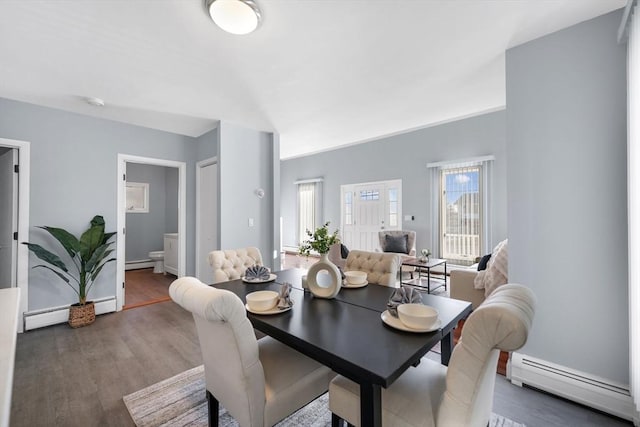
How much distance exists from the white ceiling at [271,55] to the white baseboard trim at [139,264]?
12.6 feet

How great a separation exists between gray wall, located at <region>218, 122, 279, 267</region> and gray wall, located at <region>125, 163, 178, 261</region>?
3.19m

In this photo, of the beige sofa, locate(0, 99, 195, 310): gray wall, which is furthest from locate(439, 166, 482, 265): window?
locate(0, 99, 195, 310): gray wall

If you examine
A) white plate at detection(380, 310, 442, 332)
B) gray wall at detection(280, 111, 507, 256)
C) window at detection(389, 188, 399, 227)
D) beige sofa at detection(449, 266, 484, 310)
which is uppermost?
gray wall at detection(280, 111, 507, 256)

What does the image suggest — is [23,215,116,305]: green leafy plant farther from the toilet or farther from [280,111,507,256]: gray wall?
[280,111,507,256]: gray wall

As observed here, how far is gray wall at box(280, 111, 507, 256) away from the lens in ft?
15.2

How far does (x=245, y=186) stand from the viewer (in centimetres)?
396

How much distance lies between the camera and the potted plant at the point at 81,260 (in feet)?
9.84

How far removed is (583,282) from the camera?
1888 mm

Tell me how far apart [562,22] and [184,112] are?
12.1 ft

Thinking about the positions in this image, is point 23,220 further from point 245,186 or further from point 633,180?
point 633,180

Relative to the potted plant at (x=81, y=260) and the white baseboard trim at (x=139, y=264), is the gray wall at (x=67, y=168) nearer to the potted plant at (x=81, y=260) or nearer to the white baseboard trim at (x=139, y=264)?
the potted plant at (x=81, y=260)

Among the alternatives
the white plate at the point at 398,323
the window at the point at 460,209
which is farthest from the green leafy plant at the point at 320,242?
the window at the point at 460,209

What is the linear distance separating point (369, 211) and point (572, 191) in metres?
4.55

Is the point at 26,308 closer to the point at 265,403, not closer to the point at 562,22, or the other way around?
the point at 265,403
